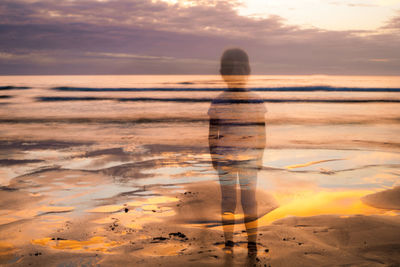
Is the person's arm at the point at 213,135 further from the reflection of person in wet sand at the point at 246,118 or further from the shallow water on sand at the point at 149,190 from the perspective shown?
the shallow water on sand at the point at 149,190

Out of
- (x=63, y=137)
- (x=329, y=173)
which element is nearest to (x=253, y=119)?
(x=329, y=173)

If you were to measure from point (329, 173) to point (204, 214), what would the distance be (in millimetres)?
3613

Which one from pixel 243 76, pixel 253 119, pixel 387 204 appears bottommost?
pixel 387 204

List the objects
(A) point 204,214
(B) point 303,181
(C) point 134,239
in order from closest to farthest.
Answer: (C) point 134,239 < (A) point 204,214 < (B) point 303,181

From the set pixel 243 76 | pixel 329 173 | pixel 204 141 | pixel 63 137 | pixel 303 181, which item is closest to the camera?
pixel 243 76

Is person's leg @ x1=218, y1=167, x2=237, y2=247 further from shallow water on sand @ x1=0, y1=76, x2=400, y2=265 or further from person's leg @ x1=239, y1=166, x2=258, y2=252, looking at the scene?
person's leg @ x1=239, y1=166, x2=258, y2=252

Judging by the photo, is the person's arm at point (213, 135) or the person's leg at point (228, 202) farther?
the person's leg at point (228, 202)

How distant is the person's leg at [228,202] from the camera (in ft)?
14.2

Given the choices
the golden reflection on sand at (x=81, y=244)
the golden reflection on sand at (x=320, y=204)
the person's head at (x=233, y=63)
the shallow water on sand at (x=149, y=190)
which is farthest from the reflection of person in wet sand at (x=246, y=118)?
the golden reflection on sand at (x=81, y=244)

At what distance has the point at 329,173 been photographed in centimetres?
741

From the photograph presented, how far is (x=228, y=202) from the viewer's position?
550 centimetres

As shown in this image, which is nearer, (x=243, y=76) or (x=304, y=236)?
(x=243, y=76)

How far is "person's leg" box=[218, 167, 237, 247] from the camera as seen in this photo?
434 centimetres

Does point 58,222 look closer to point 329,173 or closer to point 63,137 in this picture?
point 329,173
